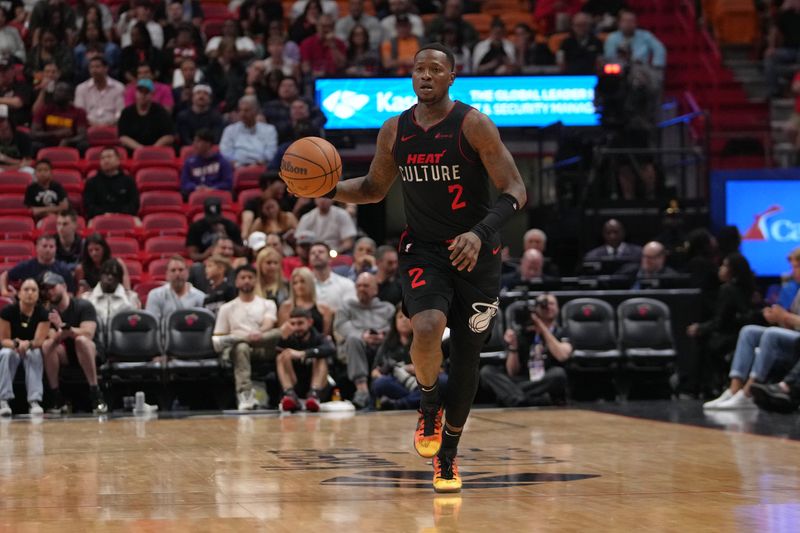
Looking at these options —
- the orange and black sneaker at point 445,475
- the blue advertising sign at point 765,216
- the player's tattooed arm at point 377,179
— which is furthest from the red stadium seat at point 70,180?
the orange and black sneaker at point 445,475

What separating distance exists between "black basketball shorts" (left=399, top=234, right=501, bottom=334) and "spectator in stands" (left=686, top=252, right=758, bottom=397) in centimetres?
706

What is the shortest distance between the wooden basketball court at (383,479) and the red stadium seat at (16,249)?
166 inches

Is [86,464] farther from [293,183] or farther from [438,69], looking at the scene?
[438,69]

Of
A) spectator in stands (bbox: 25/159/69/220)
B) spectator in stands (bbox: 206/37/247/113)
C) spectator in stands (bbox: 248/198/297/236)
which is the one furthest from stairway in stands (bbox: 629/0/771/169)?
spectator in stands (bbox: 25/159/69/220)

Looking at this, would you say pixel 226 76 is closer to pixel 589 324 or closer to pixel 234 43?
pixel 234 43

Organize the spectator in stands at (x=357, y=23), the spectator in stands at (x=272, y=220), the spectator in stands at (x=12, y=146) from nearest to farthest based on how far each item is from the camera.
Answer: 1. the spectator in stands at (x=272, y=220)
2. the spectator in stands at (x=12, y=146)
3. the spectator in stands at (x=357, y=23)

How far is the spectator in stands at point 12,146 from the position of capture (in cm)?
1540

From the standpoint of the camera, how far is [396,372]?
1195 centimetres

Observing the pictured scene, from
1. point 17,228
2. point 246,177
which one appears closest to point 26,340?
point 17,228

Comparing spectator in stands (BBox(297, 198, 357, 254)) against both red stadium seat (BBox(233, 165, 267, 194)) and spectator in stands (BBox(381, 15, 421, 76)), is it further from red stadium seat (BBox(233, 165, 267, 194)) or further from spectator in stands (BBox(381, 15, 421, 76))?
spectator in stands (BBox(381, 15, 421, 76))

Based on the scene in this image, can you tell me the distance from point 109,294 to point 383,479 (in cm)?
675

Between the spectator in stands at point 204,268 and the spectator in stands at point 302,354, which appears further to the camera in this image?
the spectator in stands at point 204,268

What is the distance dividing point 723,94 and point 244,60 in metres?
7.08

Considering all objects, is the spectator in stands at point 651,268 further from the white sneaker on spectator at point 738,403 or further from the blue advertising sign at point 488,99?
the blue advertising sign at point 488,99
